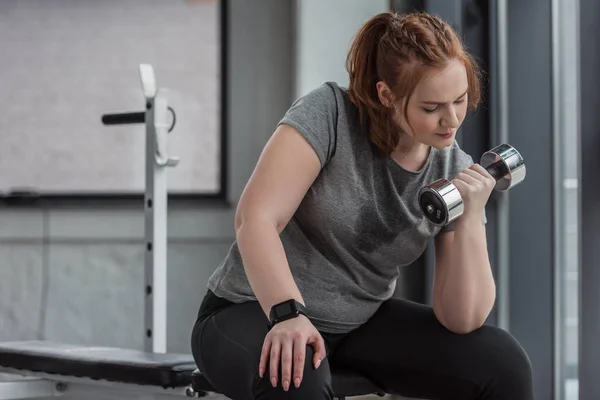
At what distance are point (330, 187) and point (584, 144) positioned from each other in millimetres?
707

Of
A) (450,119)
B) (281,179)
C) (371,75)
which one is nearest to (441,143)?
(450,119)

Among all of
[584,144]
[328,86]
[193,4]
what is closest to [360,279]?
[328,86]

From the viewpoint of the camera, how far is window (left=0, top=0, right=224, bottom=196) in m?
2.89

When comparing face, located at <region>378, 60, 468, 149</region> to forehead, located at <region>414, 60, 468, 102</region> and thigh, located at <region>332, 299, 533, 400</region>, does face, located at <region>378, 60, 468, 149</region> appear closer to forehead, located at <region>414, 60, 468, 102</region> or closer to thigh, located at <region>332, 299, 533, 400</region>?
forehead, located at <region>414, 60, 468, 102</region>

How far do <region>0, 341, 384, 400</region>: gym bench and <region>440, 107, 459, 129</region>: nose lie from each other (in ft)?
2.85

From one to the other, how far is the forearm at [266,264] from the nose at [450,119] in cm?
29

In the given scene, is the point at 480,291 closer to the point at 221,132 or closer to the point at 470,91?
the point at 470,91

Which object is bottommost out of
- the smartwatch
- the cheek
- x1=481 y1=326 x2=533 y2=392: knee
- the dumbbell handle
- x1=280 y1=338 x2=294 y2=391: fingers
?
x1=481 y1=326 x2=533 y2=392: knee

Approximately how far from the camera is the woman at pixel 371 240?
45.4 inches

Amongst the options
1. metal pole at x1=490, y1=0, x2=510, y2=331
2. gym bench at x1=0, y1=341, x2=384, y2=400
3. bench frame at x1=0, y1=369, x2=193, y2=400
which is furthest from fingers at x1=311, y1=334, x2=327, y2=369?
metal pole at x1=490, y1=0, x2=510, y2=331

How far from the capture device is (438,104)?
1.18 metres

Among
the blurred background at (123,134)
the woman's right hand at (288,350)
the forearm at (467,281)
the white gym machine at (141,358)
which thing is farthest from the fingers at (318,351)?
the blurred background at (123,134)

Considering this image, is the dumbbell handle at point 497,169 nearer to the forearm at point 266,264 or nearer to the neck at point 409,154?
the neck at point 409,154

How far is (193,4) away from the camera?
2893 millimetres
